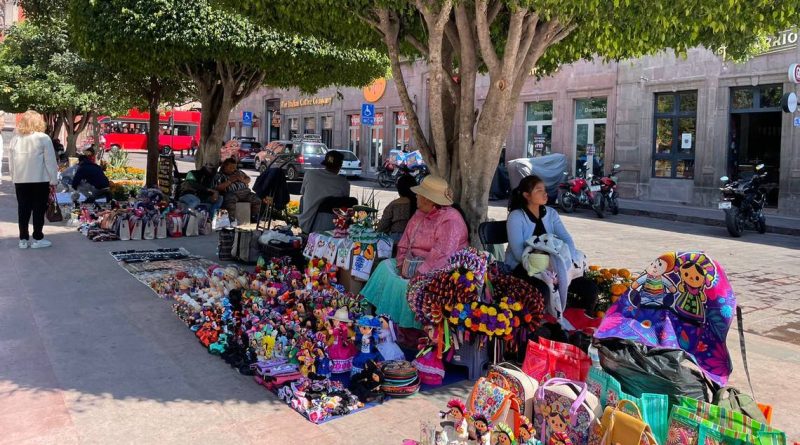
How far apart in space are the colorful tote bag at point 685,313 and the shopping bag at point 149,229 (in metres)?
8.51

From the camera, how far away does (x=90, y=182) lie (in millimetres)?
12492

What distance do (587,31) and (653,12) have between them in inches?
34.0

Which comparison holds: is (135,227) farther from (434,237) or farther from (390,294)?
(434,237)

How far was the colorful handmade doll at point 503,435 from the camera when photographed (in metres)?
3.03

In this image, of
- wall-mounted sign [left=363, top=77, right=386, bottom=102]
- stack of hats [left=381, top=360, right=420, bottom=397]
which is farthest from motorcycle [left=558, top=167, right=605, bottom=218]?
wall-mounted sign [left=363, top=77, right=386, bottom=102]

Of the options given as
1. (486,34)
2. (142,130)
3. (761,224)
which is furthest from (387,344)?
(142,130)

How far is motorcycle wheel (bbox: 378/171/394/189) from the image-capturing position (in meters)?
24.9

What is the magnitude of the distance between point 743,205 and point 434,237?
400 inches

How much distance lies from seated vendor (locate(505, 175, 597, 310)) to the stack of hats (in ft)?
4.26

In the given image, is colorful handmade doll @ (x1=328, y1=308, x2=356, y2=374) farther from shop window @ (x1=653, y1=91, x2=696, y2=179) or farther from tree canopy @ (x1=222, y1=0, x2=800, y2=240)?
shop window @ (x1=653, y1=91, x2=696, y2=179)

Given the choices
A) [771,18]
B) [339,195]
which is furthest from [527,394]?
[339,195]

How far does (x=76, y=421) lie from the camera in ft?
12.8

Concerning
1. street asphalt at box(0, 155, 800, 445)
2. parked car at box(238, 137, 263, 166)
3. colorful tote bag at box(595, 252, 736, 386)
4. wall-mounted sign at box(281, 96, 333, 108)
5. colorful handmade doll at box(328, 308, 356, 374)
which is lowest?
street asphalt at box(0, 155, 800, 445)

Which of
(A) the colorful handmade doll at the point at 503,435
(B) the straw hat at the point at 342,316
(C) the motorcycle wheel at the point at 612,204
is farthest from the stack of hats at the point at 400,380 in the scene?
(C) the motorcycle wheel at the point at 612,204
